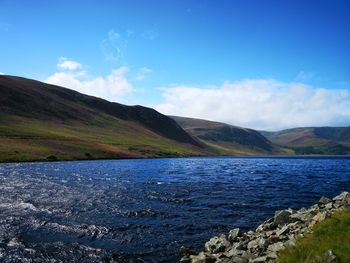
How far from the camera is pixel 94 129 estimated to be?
19688 cm

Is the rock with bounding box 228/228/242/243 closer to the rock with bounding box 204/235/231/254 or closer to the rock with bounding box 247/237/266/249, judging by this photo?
the rock with bounding box 204/235/231/254

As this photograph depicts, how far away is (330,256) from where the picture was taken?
11.9 metres

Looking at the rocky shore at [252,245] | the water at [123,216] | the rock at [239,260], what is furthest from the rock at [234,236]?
the rock at [239,260]

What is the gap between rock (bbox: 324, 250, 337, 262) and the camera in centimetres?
1177

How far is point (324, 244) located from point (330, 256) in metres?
1.23

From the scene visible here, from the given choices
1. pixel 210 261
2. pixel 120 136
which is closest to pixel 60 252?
pixel 210 261

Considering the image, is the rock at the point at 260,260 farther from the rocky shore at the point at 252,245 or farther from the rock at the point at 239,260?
the rock at the point at 239,260

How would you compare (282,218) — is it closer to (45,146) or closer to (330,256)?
(330,256)

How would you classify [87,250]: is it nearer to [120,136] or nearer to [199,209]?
[199,209]

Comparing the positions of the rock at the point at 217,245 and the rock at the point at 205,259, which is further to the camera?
the rock at the point at 217,245

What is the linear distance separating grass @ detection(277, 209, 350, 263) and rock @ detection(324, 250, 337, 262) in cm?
9

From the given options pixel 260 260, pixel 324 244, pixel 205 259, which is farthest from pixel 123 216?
pixel 324 244

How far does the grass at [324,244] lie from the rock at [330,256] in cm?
9

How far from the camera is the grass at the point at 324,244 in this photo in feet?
40.2
